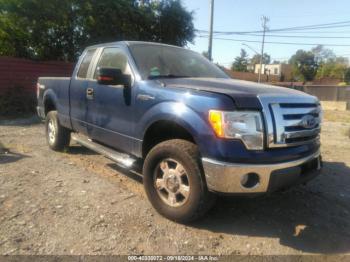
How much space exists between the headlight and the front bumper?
21 cm

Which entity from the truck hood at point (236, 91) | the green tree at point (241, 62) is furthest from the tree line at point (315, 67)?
the truck hood at point (236, 91)

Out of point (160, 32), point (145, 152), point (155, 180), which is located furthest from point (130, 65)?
point (160, 32)

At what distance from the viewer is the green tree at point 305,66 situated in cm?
7188

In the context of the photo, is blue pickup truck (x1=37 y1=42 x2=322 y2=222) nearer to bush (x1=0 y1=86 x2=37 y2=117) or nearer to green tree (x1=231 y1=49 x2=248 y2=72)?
bush (x1=0 y1=86 x2=37 y2=117)

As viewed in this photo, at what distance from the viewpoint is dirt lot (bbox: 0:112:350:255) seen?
3.12 m

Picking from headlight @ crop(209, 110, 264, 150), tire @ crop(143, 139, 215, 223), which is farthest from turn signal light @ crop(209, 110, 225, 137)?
tire @ crop(143, 139, 215, 223)

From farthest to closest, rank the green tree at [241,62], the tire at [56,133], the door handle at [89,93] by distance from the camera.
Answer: the green tree at [241,62] → the tire at [56,133] → the door handle at [89,93]

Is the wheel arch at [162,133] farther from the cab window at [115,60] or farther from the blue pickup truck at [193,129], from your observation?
the cab window at [115,60]

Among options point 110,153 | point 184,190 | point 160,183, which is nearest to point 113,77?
point 110,153

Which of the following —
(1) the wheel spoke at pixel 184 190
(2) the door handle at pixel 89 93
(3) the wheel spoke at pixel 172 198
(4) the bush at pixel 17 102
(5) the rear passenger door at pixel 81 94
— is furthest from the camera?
(4) the bush at pixel 17 102

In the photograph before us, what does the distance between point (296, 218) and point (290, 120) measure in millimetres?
1212

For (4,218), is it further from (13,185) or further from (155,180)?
(155,180)

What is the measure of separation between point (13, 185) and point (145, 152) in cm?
190

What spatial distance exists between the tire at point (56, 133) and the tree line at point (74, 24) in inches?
357
